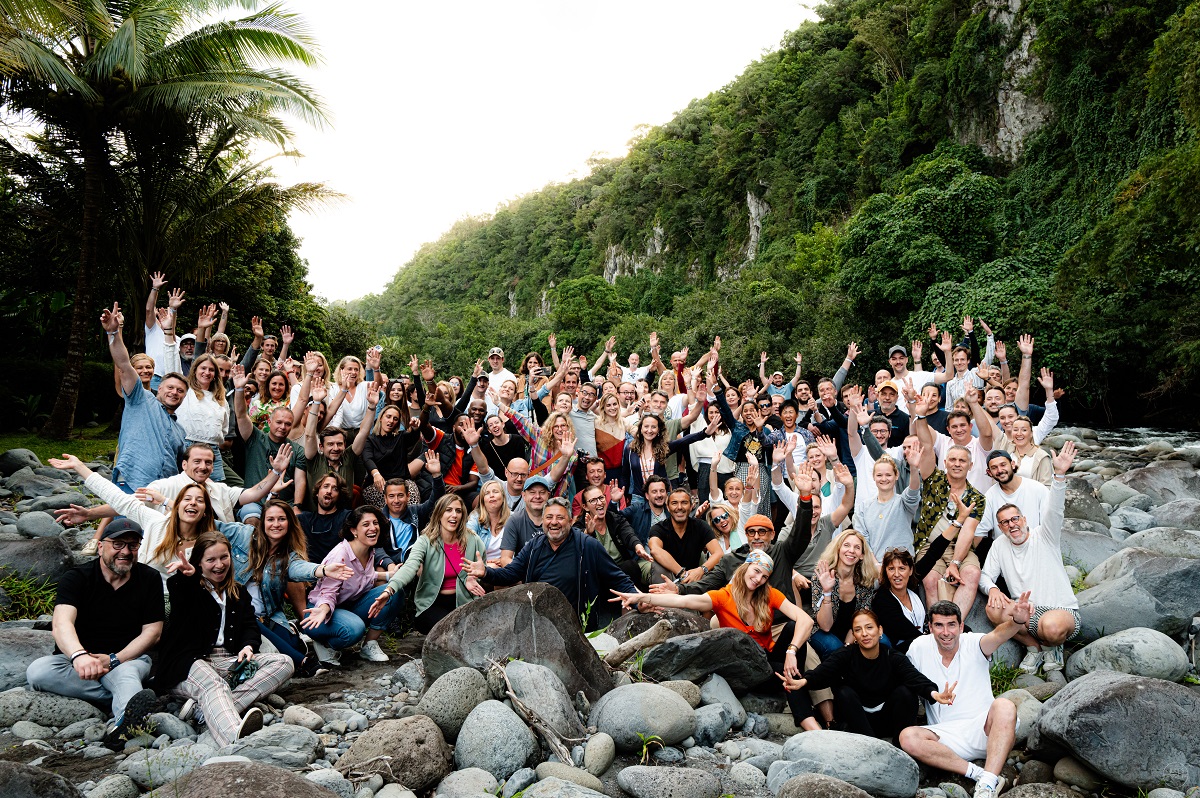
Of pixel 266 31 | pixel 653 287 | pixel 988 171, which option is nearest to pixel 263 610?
pixel 266 31

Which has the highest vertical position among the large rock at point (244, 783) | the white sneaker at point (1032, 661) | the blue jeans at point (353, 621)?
the large rock at point (244, 783)

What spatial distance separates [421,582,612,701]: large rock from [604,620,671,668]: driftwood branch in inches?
14.4

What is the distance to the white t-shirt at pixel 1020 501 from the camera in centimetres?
682

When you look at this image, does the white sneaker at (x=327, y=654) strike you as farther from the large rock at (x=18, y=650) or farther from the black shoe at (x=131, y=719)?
the large rock at (x=18, y=650)

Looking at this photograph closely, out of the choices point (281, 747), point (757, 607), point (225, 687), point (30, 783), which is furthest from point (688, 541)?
point (30, 783)

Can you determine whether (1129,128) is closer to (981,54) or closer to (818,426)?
(981,54)

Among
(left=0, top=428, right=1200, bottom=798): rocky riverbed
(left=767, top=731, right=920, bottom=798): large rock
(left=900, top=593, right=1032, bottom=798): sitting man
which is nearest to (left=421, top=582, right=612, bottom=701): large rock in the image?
(left=0, top=428, right=1200, bottom=798): rocky riverbed

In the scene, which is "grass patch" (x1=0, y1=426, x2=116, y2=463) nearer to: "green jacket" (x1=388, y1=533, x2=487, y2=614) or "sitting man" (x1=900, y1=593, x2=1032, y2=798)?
"green jacket" (x1=388, y1=533, x2=487, y2=614)

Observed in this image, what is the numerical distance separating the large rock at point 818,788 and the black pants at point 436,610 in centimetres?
352

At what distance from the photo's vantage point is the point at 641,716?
17.7 feet

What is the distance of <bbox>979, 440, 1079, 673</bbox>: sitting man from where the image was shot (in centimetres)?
657

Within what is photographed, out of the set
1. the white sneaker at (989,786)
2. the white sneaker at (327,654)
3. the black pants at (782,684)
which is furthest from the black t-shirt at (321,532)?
the white sneaker at (989,786)

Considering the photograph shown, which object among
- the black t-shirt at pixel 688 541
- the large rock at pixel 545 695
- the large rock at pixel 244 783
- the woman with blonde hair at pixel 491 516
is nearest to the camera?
the large rock at pixel 244 783

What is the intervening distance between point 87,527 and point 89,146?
7250 millimetres
